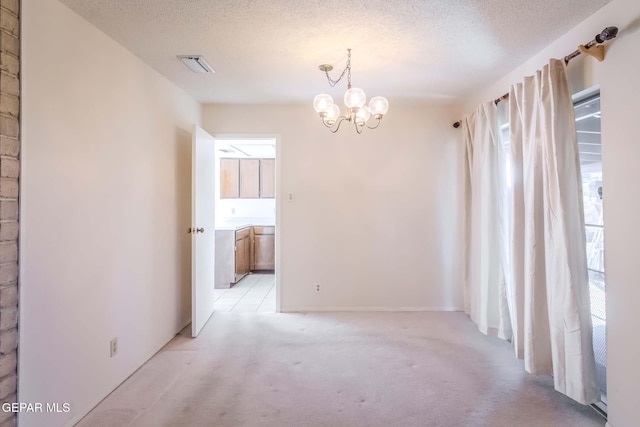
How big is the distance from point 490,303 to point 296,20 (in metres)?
2.90

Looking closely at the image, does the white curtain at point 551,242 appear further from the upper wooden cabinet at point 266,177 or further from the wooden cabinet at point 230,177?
the wooden cabinet at point 230,177

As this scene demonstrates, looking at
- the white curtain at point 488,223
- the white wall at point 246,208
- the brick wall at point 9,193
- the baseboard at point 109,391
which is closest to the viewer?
the brick wall at point 9,193

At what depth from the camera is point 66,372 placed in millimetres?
1769

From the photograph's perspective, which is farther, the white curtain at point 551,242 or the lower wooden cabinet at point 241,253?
the lower wooden cabinet at point 241,253

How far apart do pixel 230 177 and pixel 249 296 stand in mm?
2705

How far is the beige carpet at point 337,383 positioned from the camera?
6.22 ft

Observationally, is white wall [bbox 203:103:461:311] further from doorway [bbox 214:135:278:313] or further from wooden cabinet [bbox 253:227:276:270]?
wooden cabinet [bbox 253:227:276:270]

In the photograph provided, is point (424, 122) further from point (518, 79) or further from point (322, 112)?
point (322, 112)

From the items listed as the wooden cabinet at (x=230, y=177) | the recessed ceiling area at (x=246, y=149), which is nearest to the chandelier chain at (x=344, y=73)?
the recessed ceiling area at (x=246, y=149)

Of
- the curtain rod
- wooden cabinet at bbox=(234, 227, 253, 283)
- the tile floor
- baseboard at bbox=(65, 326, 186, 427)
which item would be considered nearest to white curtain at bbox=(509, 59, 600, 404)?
the curtain rod

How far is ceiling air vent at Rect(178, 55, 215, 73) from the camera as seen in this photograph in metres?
2.48

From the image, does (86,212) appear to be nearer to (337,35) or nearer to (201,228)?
(201,228)

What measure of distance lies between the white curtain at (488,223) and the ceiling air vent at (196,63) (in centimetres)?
254

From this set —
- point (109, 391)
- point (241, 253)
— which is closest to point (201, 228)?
point (109, 391)
